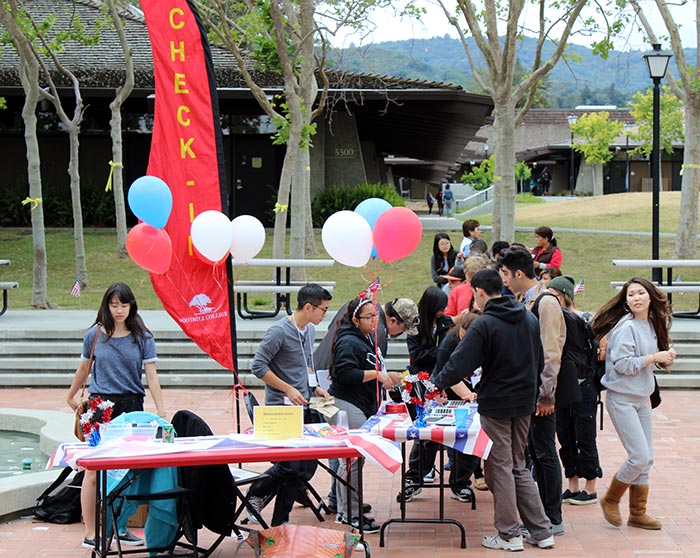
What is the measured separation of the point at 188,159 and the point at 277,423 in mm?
1969

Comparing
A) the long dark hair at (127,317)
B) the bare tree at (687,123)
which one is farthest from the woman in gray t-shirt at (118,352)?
the bare tree at (687,123)

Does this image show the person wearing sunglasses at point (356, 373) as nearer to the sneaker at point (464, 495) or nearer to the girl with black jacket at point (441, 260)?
the sneaker at point (464, 495)

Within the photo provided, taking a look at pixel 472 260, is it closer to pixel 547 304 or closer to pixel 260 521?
pixel 547 304

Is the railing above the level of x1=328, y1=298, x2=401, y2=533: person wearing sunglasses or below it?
above

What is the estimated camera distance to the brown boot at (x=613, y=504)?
6703mm

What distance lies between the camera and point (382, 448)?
5.79 meters

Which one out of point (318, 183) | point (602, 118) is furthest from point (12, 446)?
point (602, 118)

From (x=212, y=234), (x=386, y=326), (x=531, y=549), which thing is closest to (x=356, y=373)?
(x=386, y=326)

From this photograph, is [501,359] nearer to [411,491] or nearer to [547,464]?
[547,464]

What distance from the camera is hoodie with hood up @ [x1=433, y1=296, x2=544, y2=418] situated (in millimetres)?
6121

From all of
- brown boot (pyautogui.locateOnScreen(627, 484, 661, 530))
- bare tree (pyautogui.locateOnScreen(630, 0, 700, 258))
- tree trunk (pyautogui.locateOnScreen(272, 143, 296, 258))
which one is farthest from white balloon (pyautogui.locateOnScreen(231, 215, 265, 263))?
bare tree (pyautogui.locateOnScreen(630, 0, 700, 258))

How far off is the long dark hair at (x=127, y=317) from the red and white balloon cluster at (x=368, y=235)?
1.38 meters

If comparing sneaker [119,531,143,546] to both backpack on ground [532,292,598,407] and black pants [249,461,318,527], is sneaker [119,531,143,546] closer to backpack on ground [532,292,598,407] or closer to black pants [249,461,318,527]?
black pants [249,461,318,527]

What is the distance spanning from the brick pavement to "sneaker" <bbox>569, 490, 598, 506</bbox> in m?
0.06
